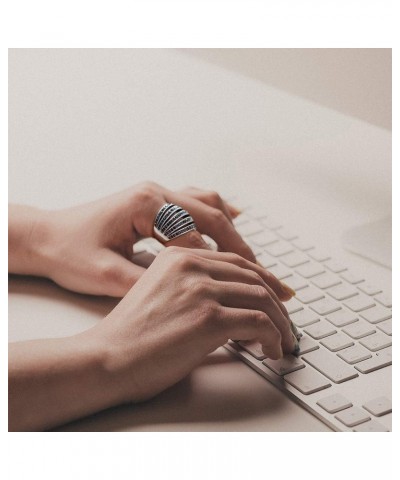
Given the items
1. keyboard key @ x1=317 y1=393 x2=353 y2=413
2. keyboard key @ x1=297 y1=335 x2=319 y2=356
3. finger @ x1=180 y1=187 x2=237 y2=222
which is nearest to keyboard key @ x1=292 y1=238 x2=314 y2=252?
finger @ x1=180 y1=187 x2=237 y2=222

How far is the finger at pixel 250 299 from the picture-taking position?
0.72 m

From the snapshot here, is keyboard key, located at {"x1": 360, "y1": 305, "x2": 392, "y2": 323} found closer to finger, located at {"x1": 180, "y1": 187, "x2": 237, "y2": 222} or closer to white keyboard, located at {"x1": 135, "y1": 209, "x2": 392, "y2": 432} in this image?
white keyboard, located at {"x1": 135, "y1": 209, "x2": 392, "y2": 432}

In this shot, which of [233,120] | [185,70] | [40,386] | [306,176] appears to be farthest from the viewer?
[185,70]

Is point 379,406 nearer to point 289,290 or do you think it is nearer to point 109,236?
point 289,290

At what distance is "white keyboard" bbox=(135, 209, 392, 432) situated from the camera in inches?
27.1

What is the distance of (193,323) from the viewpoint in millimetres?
697

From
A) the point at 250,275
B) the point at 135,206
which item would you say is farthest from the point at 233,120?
the point at 250,275

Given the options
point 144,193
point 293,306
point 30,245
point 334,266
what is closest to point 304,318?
point 293,306

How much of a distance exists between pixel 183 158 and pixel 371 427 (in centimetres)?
72

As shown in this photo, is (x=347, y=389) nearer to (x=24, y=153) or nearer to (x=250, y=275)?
(x=250, y=275)

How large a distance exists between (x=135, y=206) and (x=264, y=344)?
0.84 feet

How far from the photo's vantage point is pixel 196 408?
706 mm

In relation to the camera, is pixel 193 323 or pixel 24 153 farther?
pixel 24 153

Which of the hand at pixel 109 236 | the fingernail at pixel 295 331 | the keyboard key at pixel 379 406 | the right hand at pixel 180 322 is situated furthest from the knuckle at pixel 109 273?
the keyboard key at pixel 379 406
